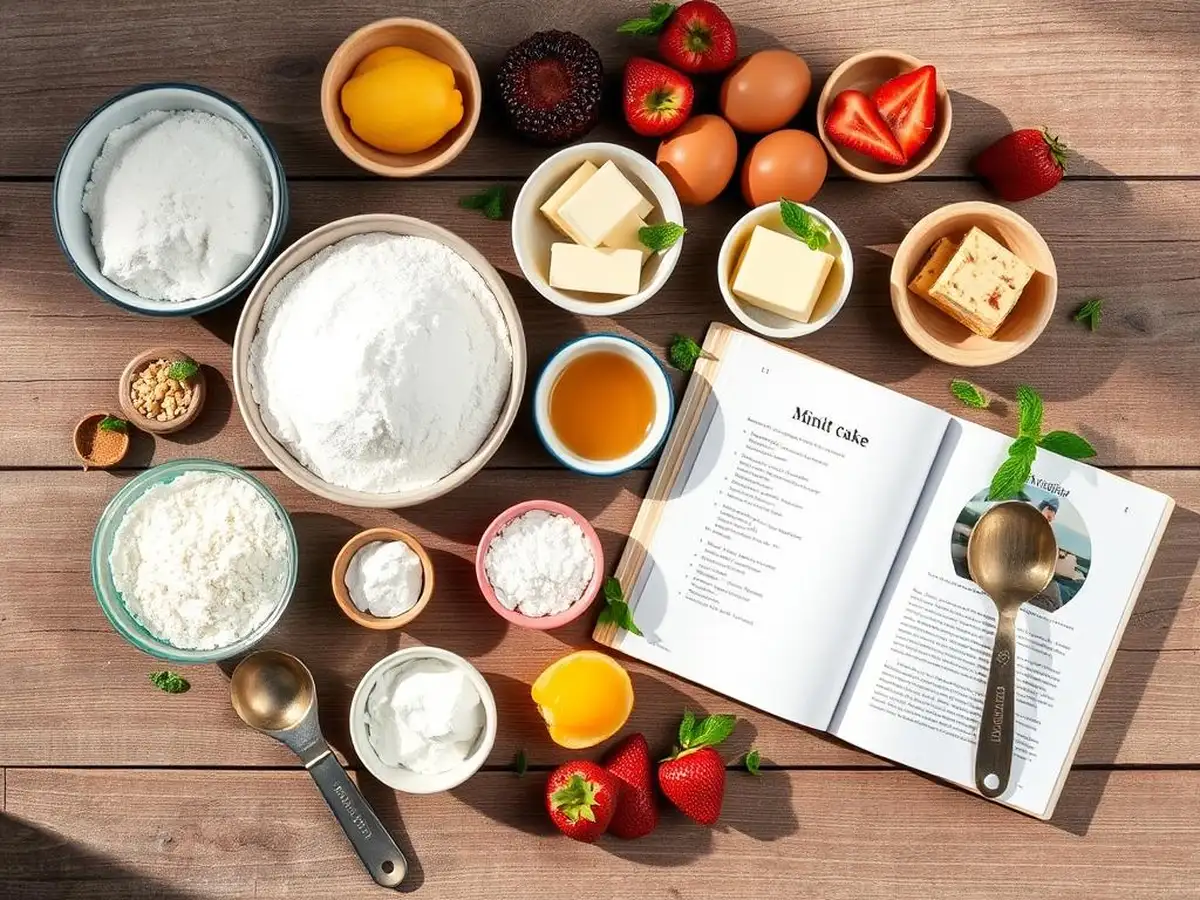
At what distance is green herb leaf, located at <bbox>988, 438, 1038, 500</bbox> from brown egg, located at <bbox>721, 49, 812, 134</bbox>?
0.48 meters

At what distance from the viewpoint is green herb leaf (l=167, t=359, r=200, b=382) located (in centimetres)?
101

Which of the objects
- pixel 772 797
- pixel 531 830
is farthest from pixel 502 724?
pixel 772 797

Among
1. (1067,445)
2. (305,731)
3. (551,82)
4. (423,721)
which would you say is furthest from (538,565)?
(1067,445)

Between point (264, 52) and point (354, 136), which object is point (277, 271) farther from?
point (264, 52)

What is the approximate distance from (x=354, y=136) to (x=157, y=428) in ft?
1.34

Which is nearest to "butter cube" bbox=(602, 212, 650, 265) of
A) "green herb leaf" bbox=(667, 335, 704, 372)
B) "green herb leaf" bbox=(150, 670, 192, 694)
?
"green herb leaf" bbox=(667, 335, 704, 372)

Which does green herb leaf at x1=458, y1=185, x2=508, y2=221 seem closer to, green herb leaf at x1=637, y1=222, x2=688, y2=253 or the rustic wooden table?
the rustic wooden table

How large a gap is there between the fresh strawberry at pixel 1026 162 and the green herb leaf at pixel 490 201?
59cm

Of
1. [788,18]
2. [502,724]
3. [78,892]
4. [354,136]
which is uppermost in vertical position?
[788,18]

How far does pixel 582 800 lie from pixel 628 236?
646 millimetres

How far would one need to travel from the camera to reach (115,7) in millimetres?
1050

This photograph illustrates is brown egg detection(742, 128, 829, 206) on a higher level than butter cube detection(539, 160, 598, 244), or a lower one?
higher

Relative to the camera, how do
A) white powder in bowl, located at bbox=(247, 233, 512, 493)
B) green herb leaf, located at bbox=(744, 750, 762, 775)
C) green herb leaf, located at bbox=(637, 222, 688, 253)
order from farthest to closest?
green herb leaf, located at bbox=(744, 750, 762, 775)
green herb leaf, located at bbox=(637, 222, 688, 253)
white powder in bowl, located at bbox=(247, 233, 512, 493)

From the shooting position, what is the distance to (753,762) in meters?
1.07
